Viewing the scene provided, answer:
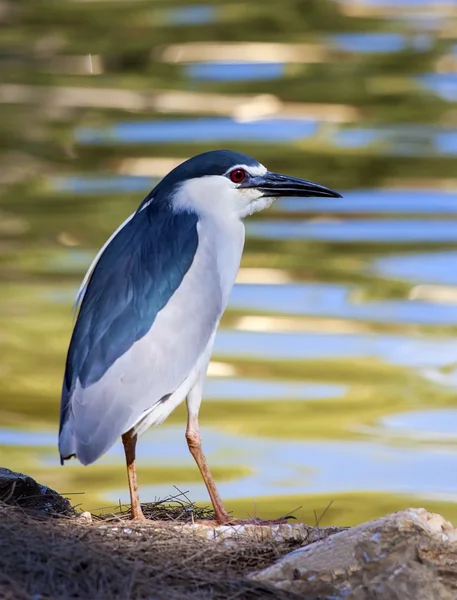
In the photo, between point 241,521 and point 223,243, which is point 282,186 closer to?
→ point 223,243

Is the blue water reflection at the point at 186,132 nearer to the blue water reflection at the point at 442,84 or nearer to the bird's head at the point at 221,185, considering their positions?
the blue water reflection at the point at 442,84

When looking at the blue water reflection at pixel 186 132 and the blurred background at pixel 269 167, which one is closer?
the blurred background at pixel 269 167

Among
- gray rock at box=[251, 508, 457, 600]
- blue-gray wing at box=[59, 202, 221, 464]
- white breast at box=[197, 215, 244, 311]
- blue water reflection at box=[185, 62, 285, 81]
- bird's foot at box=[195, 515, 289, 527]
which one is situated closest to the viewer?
gray rock at box=[251, 508, 457, 600]

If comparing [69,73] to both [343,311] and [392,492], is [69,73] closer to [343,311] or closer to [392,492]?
[343,311]

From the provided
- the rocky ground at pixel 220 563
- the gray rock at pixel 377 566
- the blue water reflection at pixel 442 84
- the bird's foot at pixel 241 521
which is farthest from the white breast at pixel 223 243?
the blue water reflection at pixel 442 84

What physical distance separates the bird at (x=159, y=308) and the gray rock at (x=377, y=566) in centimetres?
82

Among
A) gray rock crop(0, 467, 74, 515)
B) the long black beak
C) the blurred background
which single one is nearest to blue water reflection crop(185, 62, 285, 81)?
the blurred background

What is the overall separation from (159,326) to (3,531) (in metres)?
1.17

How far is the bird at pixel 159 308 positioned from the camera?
5043 mm

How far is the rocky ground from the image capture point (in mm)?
4098

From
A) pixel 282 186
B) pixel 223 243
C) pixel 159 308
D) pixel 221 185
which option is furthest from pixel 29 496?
pixel 282 186

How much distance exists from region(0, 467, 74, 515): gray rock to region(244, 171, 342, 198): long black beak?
57.3 inches

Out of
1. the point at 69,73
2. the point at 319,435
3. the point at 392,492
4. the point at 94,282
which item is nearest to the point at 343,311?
the point at 319,435

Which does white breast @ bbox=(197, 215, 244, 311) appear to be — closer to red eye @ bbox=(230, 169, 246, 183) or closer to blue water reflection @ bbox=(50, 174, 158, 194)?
red eye @ bbox=(230, 169, 246, 183)
